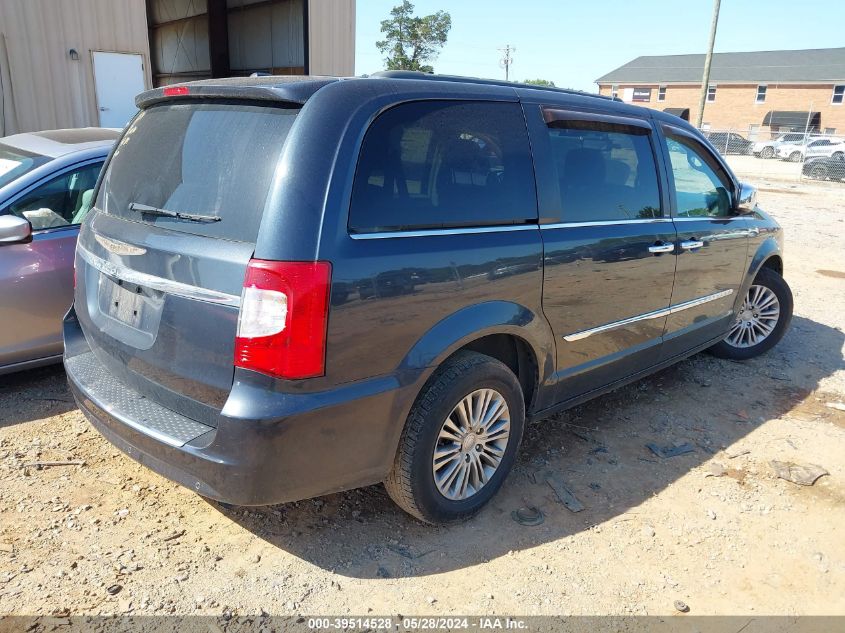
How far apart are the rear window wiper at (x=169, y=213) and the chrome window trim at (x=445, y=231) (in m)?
0.55

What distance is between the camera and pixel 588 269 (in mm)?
3270

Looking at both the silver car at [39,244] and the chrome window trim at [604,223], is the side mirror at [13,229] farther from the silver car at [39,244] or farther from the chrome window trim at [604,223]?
the chrome window trim at [604,223]

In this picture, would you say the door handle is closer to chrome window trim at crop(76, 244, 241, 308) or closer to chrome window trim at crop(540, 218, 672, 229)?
chrome window trim at crop(540, 218, 672, 229)

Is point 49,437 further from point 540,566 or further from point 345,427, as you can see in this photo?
point 540,566

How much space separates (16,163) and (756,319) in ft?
18.7

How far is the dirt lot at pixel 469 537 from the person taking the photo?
8.37 feet

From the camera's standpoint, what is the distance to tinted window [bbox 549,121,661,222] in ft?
10.6

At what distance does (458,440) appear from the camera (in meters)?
2.89

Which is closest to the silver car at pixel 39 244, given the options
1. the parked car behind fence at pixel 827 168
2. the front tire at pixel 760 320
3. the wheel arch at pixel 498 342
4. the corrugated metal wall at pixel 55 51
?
the wheel arch at pixel 498 342

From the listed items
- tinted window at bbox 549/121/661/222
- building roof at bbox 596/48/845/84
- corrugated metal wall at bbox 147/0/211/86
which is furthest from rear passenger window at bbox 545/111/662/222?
building roof at bbox 596/48/845/84

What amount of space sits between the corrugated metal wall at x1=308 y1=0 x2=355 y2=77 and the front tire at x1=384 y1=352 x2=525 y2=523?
12.2 m

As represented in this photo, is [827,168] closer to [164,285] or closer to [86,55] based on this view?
[86,55]

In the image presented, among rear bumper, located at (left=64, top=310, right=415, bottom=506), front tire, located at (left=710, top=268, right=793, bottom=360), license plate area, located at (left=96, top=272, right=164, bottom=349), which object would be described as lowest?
front tire, located at (left=710, top=268, right=793, bottom=360)

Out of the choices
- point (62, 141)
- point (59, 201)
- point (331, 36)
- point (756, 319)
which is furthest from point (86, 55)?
point (756, 319)
